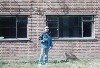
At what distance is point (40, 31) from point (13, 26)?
5.02 feet

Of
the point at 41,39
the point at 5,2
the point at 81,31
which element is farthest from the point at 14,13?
the point at 81,31

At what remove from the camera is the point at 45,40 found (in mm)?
19734

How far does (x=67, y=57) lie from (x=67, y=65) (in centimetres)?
222

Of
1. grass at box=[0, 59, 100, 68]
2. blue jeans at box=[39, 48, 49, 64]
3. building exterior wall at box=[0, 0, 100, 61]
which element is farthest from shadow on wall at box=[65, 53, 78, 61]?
blue jeans at box=[39, 48, 49, 64]

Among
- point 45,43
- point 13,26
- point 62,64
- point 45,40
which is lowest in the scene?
point 62,64

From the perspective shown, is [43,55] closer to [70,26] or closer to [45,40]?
[45,40]

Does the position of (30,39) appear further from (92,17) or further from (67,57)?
(92,17)

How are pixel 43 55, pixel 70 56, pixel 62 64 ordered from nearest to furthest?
pixel 62 64
pixel 43 55
pixel 70 56

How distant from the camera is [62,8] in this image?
21562 millimetres

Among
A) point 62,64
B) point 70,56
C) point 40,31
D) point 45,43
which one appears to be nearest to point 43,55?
point 45,43

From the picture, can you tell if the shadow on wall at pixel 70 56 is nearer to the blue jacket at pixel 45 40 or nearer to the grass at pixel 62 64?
the grass at pixel 62 64

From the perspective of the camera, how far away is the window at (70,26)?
71.1ft

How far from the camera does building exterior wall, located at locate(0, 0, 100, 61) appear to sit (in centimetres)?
2139

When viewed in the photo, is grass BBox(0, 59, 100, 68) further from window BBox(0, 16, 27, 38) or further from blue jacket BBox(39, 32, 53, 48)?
window BBox(0, 16, 27, 38)
